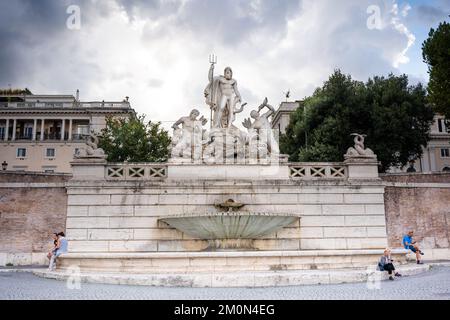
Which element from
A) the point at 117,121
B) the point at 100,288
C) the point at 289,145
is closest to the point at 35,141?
the point at 117,121

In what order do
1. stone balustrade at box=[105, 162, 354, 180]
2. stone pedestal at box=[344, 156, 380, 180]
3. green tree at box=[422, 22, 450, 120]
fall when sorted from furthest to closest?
green tree at box=[422, 22, 450, 120] < stone pedestal at box=[344, 156, 380, 180] < stone balustrade at box=[105, 162, 354, 180]

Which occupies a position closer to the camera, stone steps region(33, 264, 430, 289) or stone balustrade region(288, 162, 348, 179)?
stone steps region(33, 264, 430, 289)

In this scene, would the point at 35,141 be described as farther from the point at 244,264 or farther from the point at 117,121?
the point at 244,264

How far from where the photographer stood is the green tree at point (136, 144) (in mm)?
37781

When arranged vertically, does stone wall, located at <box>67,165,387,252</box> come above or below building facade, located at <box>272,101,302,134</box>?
below

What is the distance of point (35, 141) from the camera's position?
63281mm

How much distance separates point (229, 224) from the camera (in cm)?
1725

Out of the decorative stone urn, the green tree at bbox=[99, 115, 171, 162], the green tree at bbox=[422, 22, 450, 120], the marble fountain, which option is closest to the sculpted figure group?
the marble fountain

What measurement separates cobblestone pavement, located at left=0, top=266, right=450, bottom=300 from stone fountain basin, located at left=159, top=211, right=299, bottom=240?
16.9ft

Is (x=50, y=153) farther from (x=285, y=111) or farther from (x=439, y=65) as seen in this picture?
(x=439, y=65)

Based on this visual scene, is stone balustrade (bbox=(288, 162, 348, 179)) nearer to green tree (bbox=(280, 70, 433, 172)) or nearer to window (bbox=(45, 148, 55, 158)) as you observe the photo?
green tree (bbox=(280, 70, 433, 172))

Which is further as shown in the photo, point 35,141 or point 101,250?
point 35,141

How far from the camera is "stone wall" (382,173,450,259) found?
21.6 meters
